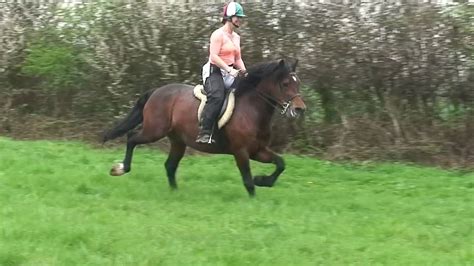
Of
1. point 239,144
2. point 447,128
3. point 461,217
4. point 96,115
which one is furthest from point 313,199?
point 96,115

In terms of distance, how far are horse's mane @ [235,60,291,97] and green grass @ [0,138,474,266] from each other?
1.46 m

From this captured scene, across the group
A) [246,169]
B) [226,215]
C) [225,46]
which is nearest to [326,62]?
[225,46]

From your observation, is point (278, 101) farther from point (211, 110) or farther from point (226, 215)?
point (226, 215)

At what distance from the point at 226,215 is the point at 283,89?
→ 2042 mm

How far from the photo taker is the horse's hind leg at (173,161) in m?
11.9

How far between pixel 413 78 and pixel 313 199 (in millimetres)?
5282

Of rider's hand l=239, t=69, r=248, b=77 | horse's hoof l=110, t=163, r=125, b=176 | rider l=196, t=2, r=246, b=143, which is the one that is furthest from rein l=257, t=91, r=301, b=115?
horse's hoof l=110, t=163, r=125, b=176

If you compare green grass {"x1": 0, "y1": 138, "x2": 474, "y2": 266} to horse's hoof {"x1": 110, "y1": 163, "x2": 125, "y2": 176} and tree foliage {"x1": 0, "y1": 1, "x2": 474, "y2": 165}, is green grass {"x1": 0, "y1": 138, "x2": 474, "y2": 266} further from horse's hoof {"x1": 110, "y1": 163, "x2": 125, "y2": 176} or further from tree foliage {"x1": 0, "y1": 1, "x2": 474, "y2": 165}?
tree foliage {"x1": 0, "y1": 1, "x2": 474, "y2": 165}

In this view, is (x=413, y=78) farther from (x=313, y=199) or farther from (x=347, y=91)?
(x=313, y=199)

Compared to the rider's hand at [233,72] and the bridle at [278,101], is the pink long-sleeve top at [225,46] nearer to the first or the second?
the rider's hand at [233,72]

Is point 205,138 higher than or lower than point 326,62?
higher

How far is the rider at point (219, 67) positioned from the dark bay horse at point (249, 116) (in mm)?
226

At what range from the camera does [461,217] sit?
9.87 meters

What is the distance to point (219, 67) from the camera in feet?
36.0
